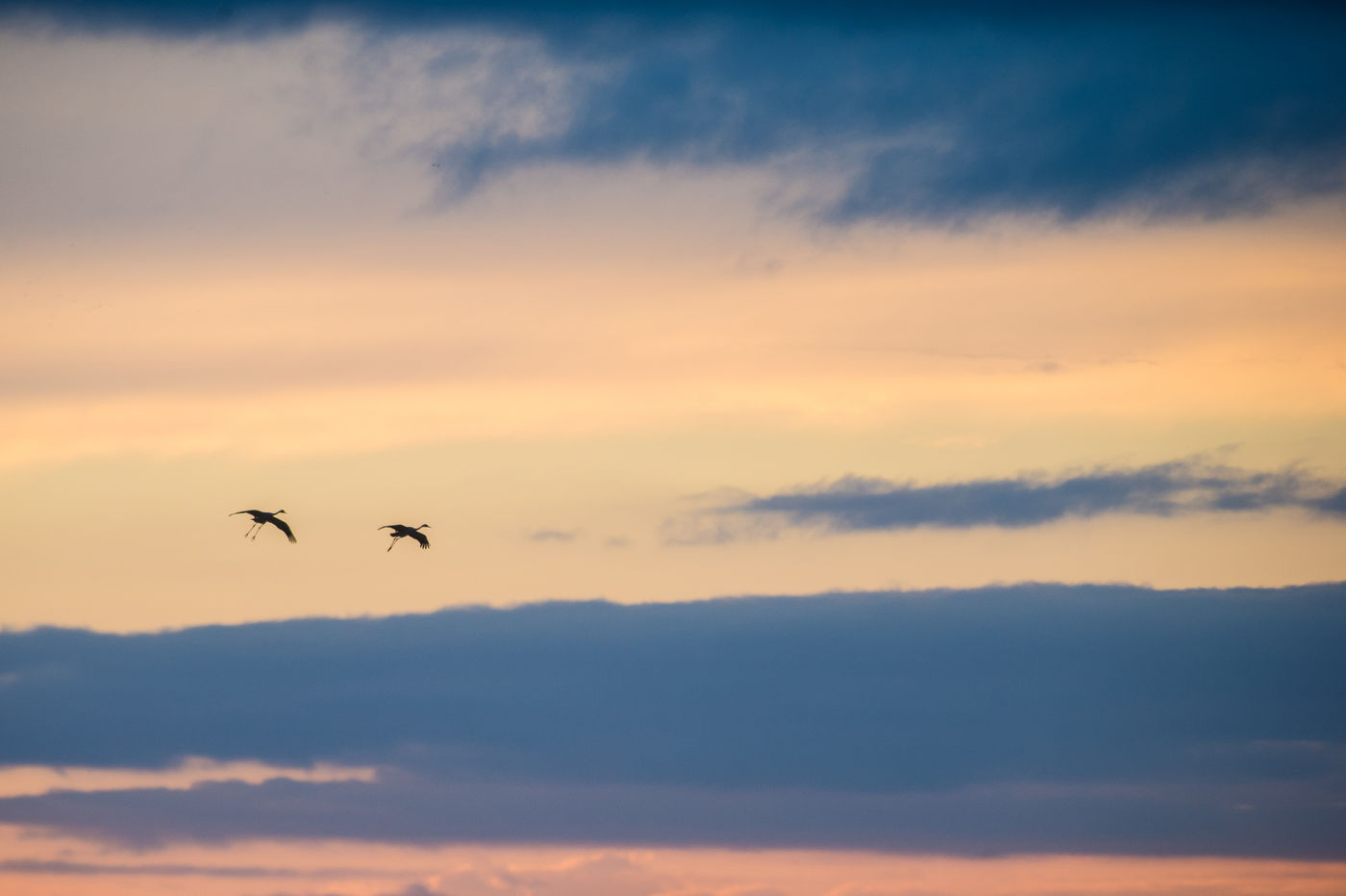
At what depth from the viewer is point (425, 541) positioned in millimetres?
113812

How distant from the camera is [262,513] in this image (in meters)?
111

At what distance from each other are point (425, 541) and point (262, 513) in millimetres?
22201
